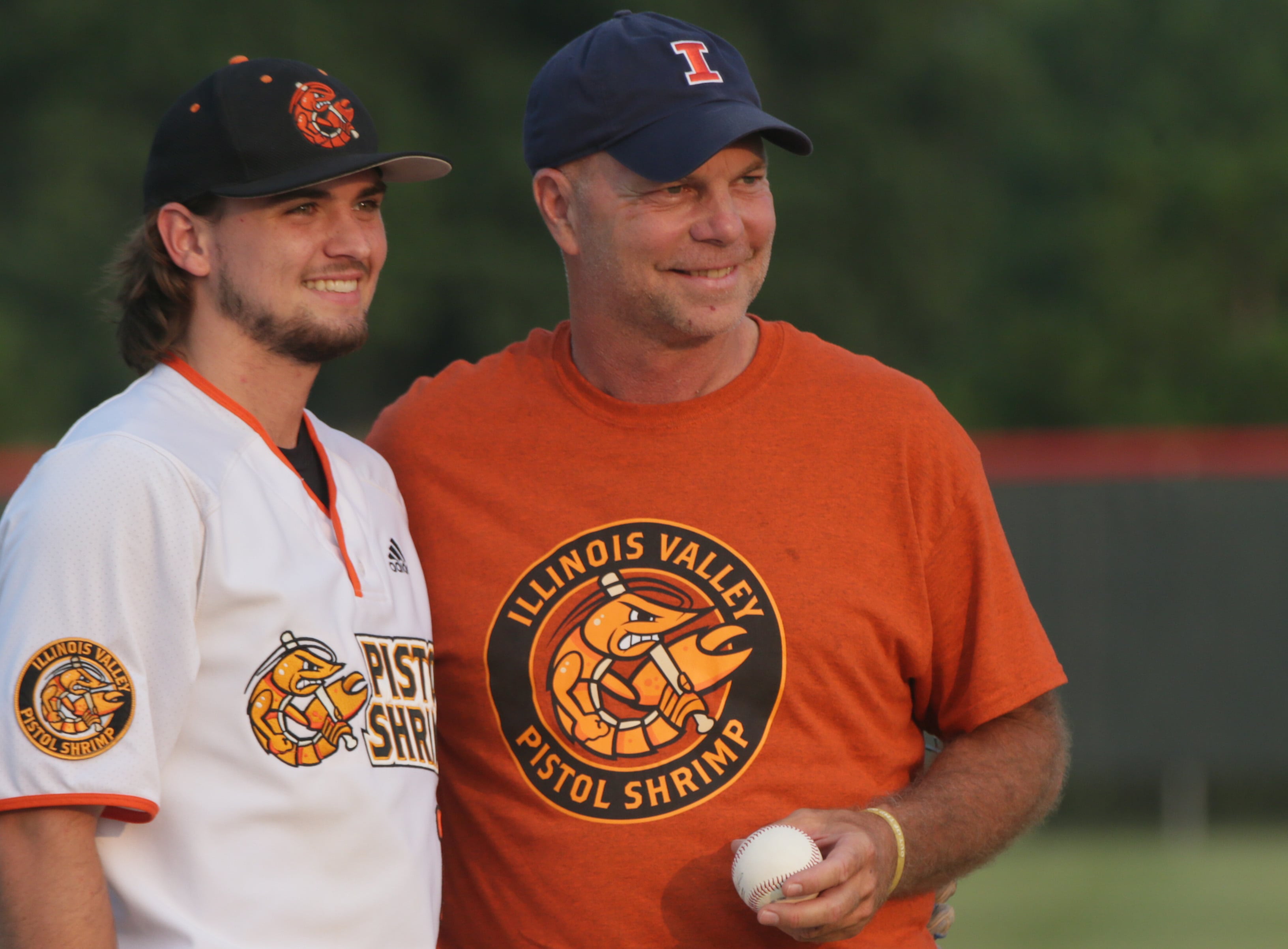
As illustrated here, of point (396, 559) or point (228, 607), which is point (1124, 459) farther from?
point (228, 607)

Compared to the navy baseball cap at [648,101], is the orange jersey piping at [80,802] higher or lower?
lower

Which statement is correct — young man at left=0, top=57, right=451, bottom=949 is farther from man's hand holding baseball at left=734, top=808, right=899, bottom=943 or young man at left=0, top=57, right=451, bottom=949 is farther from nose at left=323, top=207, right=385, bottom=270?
man's hand holding baseball at left=734, top=808, right=899, bottom=943

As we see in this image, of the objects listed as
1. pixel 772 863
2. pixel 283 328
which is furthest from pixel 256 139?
pixel 772 863

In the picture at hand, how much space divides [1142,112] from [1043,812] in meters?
30.0

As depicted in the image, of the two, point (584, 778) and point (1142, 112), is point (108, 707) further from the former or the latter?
point (1142, 112)

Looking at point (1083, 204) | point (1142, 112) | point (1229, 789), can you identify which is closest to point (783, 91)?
point (1083, 204)

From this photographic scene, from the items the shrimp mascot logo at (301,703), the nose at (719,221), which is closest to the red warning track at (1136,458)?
the nose at (719,221)

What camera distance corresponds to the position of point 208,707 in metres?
2.57

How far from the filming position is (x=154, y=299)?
2.93 m

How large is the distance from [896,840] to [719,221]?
1162 millimetres

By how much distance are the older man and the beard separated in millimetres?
355

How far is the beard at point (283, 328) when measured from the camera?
2895 millimetres

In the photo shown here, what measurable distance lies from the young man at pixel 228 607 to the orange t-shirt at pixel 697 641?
167mm

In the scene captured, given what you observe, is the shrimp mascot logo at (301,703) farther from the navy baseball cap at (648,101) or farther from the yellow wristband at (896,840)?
the navy baseball cap at (648,101)
